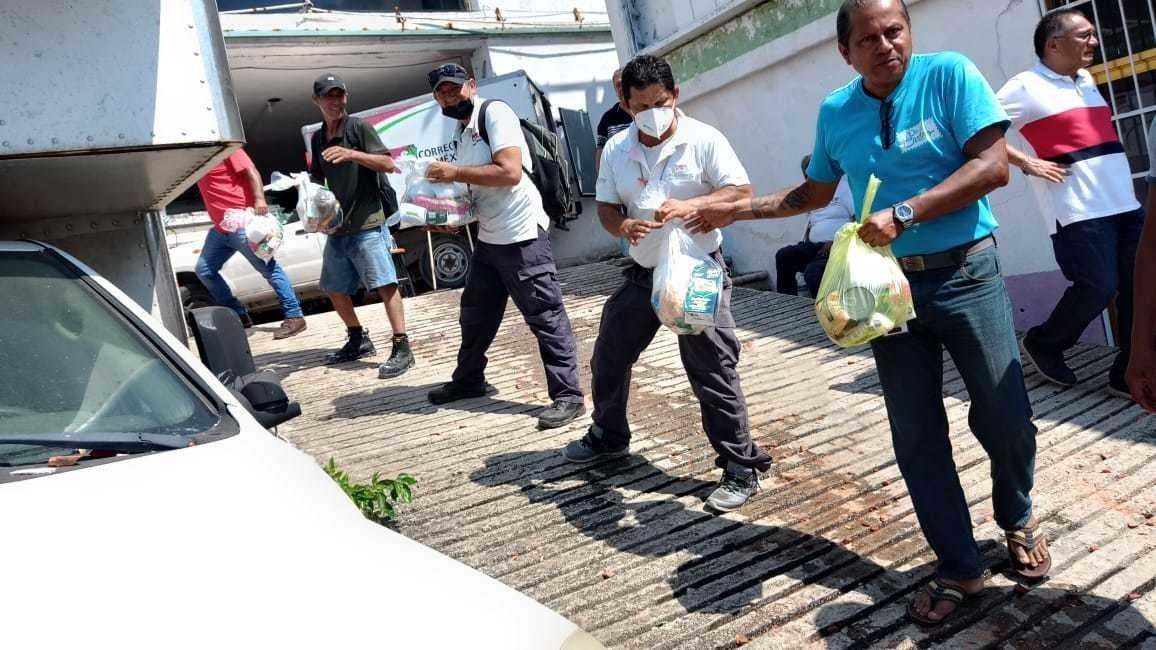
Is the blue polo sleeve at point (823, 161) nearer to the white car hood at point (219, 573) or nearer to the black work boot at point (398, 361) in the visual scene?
the white car hood at point (219, 573)

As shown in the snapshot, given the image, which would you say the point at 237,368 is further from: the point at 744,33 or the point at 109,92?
the point at 744,33

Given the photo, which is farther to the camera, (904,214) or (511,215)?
(511,215)

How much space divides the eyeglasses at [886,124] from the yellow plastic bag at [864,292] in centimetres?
16

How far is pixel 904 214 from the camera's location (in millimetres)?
2881

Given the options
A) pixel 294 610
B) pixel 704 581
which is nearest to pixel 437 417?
pixel 704 581

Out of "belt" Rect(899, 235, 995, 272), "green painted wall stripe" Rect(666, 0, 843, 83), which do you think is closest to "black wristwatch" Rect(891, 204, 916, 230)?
"belt" Rect(899, 235, 995, 272)

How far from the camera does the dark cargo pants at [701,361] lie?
4.07 m

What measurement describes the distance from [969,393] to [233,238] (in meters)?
6.67

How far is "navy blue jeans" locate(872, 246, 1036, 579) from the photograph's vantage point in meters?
3.03

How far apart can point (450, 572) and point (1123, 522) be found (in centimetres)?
284

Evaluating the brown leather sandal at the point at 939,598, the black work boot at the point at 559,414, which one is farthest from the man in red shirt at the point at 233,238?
the brown leather sandal at the point at 939,598

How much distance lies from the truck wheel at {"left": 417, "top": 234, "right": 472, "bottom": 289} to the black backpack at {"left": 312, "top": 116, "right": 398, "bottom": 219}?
16.2 feet

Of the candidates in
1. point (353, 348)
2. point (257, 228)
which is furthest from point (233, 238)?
point (353, 348)

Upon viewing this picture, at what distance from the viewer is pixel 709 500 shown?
13.7 ft
